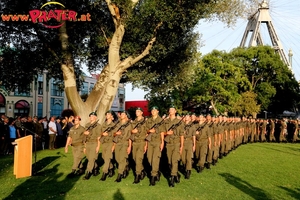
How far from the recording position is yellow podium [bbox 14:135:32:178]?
9.60 metres

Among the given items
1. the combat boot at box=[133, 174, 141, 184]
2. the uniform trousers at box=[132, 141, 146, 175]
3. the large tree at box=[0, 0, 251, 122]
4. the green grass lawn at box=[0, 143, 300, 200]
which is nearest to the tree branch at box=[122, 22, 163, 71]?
the large tree at box=[0, 0, 251, 122]

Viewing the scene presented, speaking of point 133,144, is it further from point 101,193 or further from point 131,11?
point 131,11

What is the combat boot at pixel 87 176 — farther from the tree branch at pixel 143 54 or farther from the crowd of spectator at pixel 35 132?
the tree branch at pixel 143 54

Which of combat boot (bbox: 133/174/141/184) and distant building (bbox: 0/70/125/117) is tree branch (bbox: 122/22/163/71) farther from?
distant building (bbox: 0/70/125/117)

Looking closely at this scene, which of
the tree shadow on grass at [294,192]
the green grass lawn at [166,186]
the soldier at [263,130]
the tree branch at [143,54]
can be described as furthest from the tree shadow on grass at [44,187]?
the soldier at [263,130]

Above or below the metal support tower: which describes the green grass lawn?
below

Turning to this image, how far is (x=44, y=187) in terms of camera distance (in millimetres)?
8914

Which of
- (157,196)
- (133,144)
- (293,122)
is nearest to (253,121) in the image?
(293,122)

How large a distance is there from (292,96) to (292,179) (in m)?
40.4

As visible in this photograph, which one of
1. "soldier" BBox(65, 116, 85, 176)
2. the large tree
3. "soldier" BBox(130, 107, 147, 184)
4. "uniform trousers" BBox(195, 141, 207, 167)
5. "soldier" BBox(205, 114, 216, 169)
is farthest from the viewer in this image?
the large tree

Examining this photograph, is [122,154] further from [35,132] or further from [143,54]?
[35,132]

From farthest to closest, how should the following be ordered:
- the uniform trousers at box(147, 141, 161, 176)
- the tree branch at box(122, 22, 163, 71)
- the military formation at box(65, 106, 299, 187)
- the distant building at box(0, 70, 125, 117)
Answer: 1. the distant building at box(0, 70, 125, 117)
2. the tree branch at box(122, 22, 163, 71)
3. the military formation at box(65, 106, 299, 187)
4. the uniform trousers at box(147, 141, 161, 176)

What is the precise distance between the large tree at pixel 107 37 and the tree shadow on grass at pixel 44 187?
7.03 m

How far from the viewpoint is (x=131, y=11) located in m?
16.2
